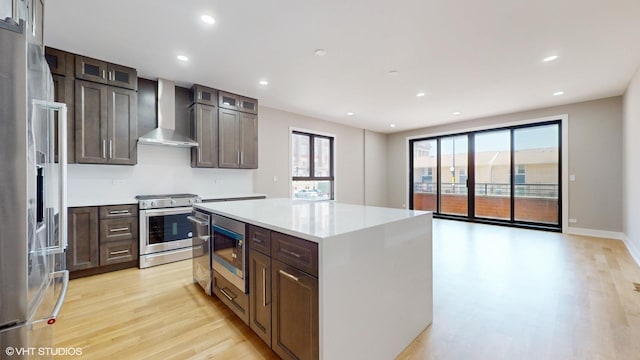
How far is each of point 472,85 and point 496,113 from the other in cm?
239

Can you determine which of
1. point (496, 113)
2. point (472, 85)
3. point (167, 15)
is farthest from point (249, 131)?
point (496, 113)

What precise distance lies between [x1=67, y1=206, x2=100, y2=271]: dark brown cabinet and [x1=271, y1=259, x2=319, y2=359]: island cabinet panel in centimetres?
284

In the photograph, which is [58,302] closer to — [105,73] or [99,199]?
[99,199]

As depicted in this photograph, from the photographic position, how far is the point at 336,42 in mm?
2879

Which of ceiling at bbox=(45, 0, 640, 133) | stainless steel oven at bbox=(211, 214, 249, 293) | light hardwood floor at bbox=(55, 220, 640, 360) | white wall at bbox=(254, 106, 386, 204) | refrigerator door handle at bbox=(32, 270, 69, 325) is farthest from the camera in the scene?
white wall at bbox=(254, 106, 386, 204)

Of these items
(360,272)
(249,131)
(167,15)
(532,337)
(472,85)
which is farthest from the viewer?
(249,131)

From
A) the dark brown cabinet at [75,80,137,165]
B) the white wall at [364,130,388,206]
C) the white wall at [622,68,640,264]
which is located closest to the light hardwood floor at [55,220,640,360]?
the white wall at [622,68,640,264]

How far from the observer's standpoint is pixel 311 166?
6535 millimetres

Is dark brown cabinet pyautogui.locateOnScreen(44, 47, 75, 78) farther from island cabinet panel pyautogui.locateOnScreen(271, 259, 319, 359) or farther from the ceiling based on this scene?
island cabinet panel pyautogui.locateOnScreen(271, 259, 319, 359)

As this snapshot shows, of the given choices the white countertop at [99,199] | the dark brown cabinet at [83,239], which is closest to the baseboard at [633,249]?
the white countertop at [99,199]

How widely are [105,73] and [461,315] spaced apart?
4.74m

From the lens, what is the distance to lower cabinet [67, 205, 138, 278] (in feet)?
10.1

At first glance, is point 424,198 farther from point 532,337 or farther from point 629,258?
point 532,337

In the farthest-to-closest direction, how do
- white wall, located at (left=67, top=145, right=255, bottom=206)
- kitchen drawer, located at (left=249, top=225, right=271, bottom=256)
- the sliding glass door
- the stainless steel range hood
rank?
the sliding glass door < the stainless steel range hood < white wall, located at (left=67, top=145, right=255, bottom=206) < kitchen drawer, located at (left=249, top=225, right=271, bottom=256)
